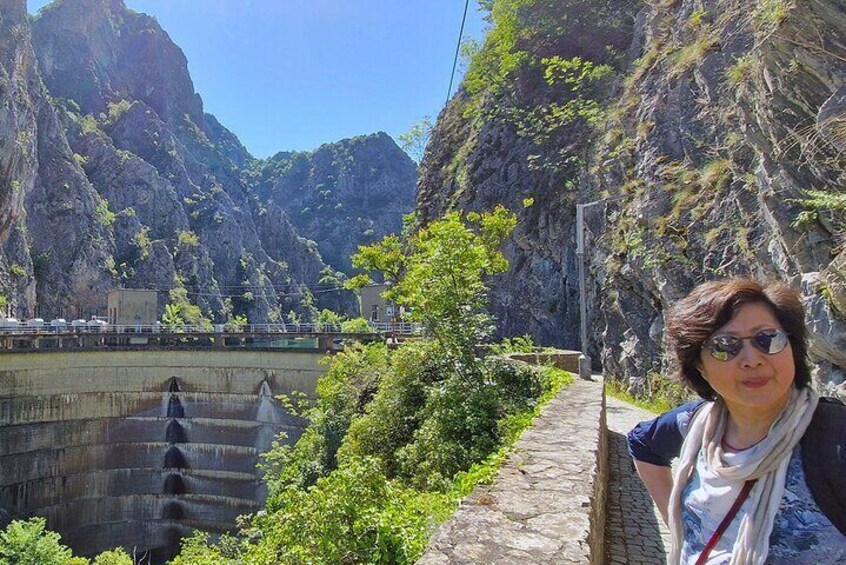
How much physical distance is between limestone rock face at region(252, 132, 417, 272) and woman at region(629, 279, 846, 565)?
12496 centimetres

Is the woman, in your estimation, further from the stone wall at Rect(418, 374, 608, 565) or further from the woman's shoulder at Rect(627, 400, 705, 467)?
the stone wall at Rect(418, 374, 608, 565)

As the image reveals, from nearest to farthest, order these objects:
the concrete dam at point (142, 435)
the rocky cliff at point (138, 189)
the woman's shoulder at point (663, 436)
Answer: the woman's shoulder at point (663, 436) < the concrete dam at point (142, 435) < the rocky cliff at point (138, 189)

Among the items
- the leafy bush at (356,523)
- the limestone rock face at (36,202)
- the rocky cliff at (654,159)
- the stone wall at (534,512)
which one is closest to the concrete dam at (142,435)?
the rocky cliff at (654,159)

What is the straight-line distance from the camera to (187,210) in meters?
87.6

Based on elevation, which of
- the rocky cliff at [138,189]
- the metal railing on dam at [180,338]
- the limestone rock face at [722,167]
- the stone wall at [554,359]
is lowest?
the metal railing on dam at [180,338]

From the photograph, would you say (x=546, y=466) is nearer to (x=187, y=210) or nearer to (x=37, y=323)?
(x=37, y=323)

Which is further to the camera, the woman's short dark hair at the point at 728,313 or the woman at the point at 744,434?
the woman's short dark hair at the point at 728,313

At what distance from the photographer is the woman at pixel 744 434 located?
4.60 ft

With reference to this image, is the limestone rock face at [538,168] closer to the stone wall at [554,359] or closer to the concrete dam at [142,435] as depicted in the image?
the stone wall at [554,359]

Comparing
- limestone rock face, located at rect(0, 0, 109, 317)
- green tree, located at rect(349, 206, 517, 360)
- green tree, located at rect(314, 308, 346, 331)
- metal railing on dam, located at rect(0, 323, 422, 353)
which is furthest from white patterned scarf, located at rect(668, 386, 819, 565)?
limestone rock face, located at rect(0, 0, 109, 317)

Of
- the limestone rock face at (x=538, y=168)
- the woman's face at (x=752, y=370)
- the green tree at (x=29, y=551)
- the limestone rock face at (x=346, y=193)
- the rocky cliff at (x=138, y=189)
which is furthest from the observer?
the limestone rock face at (x=346, y=193)

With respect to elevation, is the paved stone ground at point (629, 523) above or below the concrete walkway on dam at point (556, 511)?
below

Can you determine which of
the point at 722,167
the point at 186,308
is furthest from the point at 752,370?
the point at 186,308

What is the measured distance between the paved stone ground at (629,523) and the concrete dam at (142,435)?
18412mm
